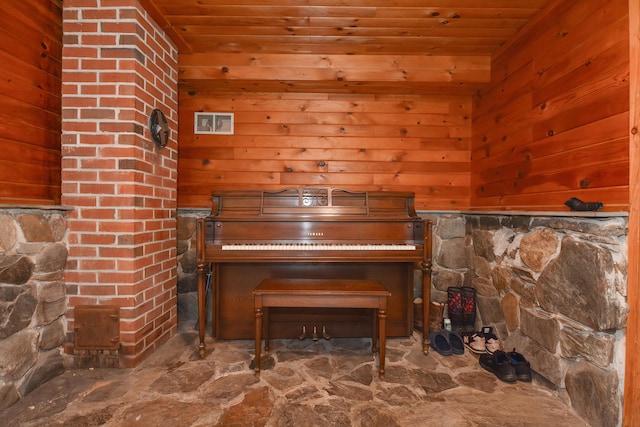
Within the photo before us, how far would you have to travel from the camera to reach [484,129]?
2646 millimetres

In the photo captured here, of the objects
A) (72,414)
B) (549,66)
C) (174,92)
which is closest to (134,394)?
(72,414)

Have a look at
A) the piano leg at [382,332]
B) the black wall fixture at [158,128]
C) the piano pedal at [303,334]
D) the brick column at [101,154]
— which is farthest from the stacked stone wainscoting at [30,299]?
the piano leg at [382,332]

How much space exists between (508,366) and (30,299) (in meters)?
2.82

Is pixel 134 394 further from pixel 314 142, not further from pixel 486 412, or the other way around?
pixel 314 142

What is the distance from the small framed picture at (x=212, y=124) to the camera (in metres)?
2.77

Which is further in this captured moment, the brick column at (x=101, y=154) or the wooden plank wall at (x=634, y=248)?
the brick column at (x=101, y=154)

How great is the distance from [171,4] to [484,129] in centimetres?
261

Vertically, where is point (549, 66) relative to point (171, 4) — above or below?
below

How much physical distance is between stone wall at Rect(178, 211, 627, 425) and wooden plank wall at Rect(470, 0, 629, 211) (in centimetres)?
17

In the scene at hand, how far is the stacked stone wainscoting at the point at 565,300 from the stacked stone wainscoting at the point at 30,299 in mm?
2933

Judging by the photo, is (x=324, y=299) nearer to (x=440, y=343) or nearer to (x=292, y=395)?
(x=292, y=395)

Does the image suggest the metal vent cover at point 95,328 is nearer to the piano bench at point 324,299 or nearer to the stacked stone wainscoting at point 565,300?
the piano bench at point 324,299

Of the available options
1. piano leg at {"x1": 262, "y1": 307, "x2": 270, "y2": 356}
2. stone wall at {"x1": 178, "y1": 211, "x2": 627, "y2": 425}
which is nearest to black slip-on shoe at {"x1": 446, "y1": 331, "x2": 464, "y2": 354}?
stone wall at {"x1": 178, "y1": 211, "x2": 627, "y2": 425}

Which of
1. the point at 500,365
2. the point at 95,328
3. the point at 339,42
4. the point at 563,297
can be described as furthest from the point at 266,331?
the point at 339,42
